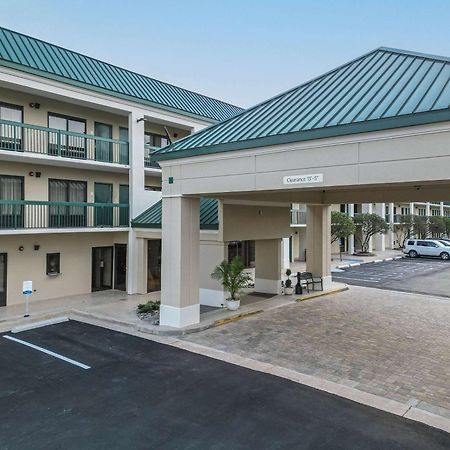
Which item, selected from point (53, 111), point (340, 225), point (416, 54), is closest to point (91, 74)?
point (53, 111)

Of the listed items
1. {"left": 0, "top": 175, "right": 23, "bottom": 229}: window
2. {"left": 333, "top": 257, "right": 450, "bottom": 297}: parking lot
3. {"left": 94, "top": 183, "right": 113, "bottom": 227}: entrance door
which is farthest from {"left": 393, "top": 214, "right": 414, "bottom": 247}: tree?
{"left": 0, "top": 175, "right": 23, "bottom": 229}: window

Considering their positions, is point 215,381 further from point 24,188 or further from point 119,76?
point 119,76

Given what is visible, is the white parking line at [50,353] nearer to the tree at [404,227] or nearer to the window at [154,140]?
the window at [154,140]

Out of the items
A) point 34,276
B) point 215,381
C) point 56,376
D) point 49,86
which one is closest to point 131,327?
point 56,376

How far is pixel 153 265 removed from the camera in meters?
18.5

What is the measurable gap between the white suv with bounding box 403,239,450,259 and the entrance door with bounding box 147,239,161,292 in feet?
89.3

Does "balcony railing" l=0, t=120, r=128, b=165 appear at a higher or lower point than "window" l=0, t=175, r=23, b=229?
higher

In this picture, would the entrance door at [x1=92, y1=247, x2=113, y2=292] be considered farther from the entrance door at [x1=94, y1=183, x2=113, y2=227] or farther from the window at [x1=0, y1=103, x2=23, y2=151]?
the window at [x1=0, y1=103, x2=23, y2=151]

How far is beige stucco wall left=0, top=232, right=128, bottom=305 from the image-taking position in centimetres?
1536

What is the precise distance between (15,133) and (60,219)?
11.9 ft

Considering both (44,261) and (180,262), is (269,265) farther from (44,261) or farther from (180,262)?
(44,261)

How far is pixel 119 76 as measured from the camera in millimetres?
18625

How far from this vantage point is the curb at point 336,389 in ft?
22.4

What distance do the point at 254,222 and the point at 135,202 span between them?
5.66 meters
